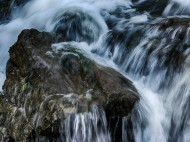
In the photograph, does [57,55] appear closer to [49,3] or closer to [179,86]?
[179,86]

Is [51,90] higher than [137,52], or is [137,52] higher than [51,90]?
[51,90]

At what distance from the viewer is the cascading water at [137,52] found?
4.65 meters

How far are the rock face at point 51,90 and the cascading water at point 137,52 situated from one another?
0.21 m

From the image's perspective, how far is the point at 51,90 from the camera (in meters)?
4.64

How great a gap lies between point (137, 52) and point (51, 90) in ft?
7.63

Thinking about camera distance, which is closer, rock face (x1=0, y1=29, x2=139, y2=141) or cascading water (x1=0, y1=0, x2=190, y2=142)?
rock face (x1=0, y1=29, x2=139, y2=141)

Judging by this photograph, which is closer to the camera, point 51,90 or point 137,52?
point 51,90

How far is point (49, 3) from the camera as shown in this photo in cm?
994

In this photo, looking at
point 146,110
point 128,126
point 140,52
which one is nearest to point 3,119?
point 128,126

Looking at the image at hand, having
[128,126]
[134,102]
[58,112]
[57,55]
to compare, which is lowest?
[128,126]

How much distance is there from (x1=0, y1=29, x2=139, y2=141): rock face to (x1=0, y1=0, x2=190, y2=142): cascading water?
0.70ft

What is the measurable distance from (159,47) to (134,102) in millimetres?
1686

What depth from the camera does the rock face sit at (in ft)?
14.2

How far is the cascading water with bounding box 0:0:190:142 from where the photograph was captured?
4.65 m
